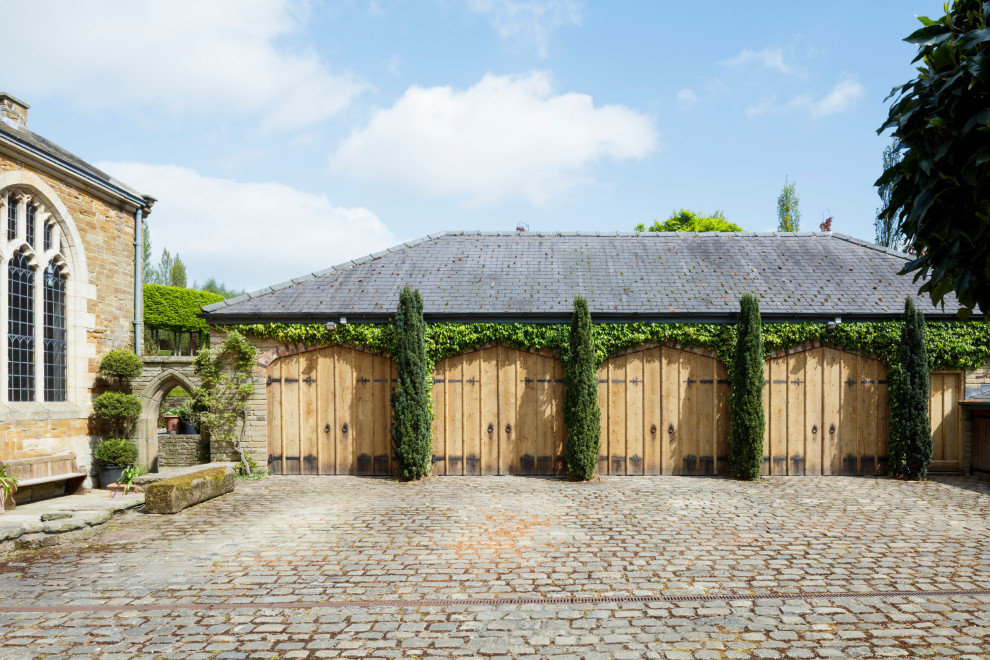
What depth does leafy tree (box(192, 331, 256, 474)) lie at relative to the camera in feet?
35.2

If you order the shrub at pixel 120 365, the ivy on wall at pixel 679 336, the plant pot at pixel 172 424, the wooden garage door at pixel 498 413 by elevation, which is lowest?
the plant pot at pixel 172 424

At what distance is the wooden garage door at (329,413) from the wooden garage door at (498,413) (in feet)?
3.43

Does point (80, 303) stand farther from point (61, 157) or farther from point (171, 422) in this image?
point (171, 422)

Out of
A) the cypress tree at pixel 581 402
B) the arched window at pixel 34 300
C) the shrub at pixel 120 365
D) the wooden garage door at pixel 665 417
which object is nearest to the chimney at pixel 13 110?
the arched window at pixel 34 300

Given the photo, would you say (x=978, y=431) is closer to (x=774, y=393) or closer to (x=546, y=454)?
(x=774, y=393)

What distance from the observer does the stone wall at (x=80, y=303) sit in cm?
923

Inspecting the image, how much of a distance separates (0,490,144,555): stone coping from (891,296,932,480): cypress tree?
12.0m

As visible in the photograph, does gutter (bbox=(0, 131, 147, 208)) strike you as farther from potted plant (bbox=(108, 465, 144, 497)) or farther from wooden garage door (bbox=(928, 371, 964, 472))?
wooden garage door (bbox=(928, 371, 964, 472))

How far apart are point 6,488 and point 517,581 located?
7442 mm

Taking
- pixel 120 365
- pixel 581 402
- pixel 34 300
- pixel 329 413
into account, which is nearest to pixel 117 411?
pixel 120 365

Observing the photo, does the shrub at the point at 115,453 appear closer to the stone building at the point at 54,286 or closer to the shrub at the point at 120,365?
the stone building at the point at 54,286

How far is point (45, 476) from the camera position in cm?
927

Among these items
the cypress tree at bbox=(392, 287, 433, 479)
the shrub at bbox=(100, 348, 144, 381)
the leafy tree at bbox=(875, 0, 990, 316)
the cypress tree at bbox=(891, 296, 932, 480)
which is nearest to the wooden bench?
the shrub at bbox=(100, 348, 144, 381)

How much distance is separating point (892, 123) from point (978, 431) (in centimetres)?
1049
